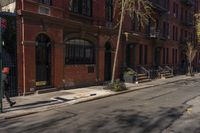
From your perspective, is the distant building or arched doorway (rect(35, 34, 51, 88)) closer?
the distant building

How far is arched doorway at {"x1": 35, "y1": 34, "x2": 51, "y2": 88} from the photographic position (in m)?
16.2

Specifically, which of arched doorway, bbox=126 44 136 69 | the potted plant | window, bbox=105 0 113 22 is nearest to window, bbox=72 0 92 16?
window, bbox=105 0 113 22

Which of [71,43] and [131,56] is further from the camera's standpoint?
[131,56]

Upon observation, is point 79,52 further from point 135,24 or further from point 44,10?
point 135,24

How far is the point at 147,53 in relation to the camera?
30766mm

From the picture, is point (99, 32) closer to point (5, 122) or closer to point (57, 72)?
point (57, 72)

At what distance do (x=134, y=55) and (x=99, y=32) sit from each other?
23.2 ft

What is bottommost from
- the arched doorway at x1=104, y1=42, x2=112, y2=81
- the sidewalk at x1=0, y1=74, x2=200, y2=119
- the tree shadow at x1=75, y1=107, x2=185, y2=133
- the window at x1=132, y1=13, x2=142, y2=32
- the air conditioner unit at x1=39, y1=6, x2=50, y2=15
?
the tree shadow at x1=75, y1=107, x2=185, y2=133

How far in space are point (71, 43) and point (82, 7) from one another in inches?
117

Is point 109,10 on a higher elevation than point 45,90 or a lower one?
higher

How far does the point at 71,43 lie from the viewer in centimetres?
1895

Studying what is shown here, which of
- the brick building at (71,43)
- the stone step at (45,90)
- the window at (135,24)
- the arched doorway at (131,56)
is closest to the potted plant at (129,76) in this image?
the brick building at (71,43)

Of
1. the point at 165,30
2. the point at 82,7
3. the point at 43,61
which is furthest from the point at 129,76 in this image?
the point at 165,30

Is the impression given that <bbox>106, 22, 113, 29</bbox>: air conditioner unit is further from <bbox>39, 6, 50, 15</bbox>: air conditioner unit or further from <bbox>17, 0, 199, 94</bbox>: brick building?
<bbox>39, 6, 50, 15</bbox>: air conditioner unit
